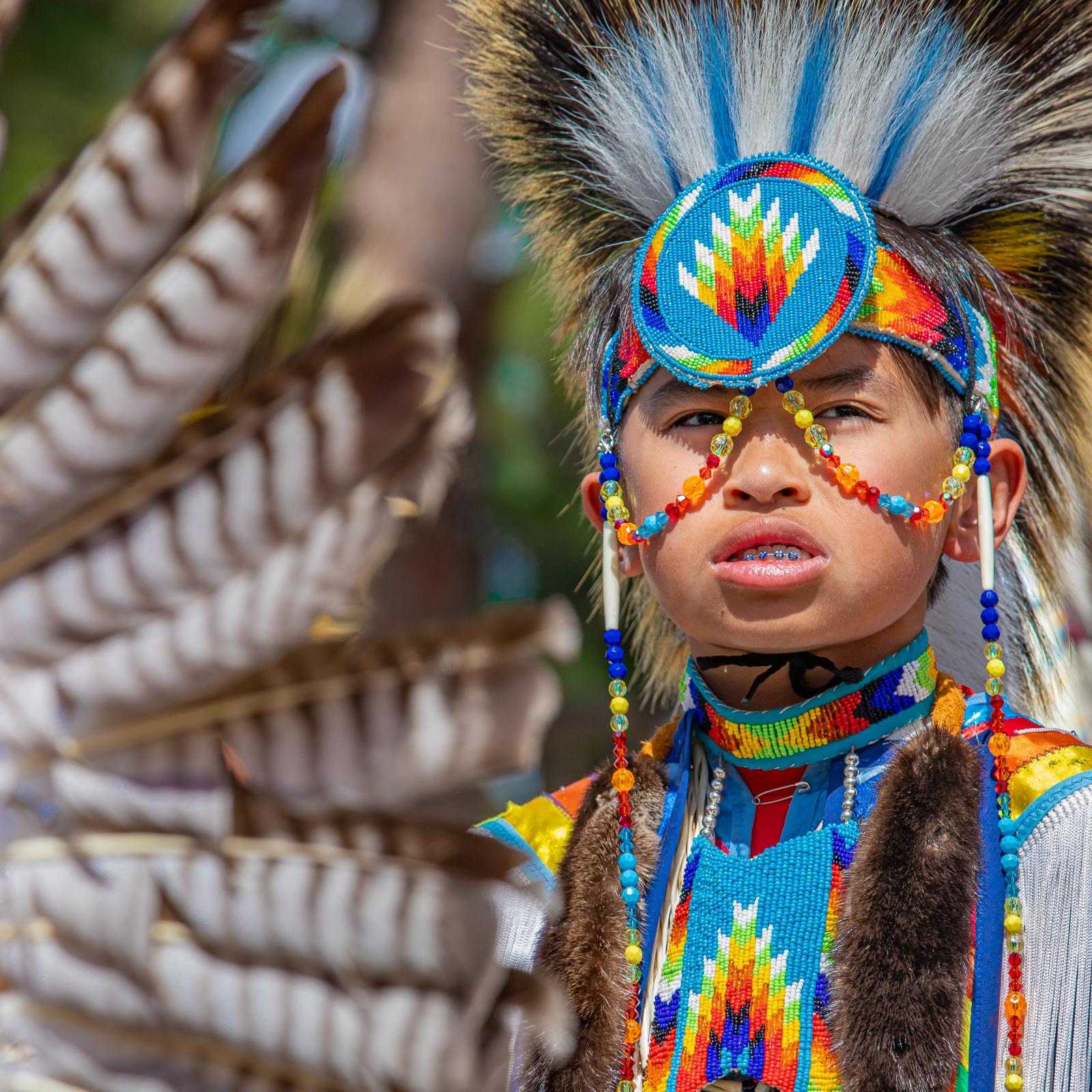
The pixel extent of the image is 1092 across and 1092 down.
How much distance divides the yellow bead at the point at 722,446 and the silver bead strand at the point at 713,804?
411mm

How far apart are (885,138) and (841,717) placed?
30.1 inches

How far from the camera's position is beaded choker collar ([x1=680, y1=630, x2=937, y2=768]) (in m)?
1.68

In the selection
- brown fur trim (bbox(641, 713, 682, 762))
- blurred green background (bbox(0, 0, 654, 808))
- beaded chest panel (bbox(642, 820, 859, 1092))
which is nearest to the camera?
beaded chest panel (bbox(642, 820, 859, 1092))

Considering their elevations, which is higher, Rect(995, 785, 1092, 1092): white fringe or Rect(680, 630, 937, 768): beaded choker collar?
Rect(680, 630, 937, 768): beaded choker collar

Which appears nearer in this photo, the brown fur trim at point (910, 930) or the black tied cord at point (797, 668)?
the brown fur trim at point (910, 930)

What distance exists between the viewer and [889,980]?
56.9 inches

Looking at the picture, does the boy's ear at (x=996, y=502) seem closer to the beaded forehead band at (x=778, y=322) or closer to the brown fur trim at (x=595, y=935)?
the beaded forehead band at (x=778, y=322)

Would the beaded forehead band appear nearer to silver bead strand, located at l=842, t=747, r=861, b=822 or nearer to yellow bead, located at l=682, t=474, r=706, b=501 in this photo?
yellow bead, located at l=682, t=474, r=706, b=501

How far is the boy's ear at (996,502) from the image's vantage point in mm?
1804

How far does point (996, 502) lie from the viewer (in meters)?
1.83

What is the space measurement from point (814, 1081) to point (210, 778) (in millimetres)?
869

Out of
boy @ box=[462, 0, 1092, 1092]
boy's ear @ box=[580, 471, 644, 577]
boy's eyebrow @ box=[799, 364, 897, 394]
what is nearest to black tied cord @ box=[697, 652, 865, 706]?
boy @ box=[462, 0, 1092, 1092]

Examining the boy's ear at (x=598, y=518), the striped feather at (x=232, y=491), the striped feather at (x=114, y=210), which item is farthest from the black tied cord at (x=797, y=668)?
the striped feather at (x=114, y=210)

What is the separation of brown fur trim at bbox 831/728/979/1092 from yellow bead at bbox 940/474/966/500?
1.05 feet
